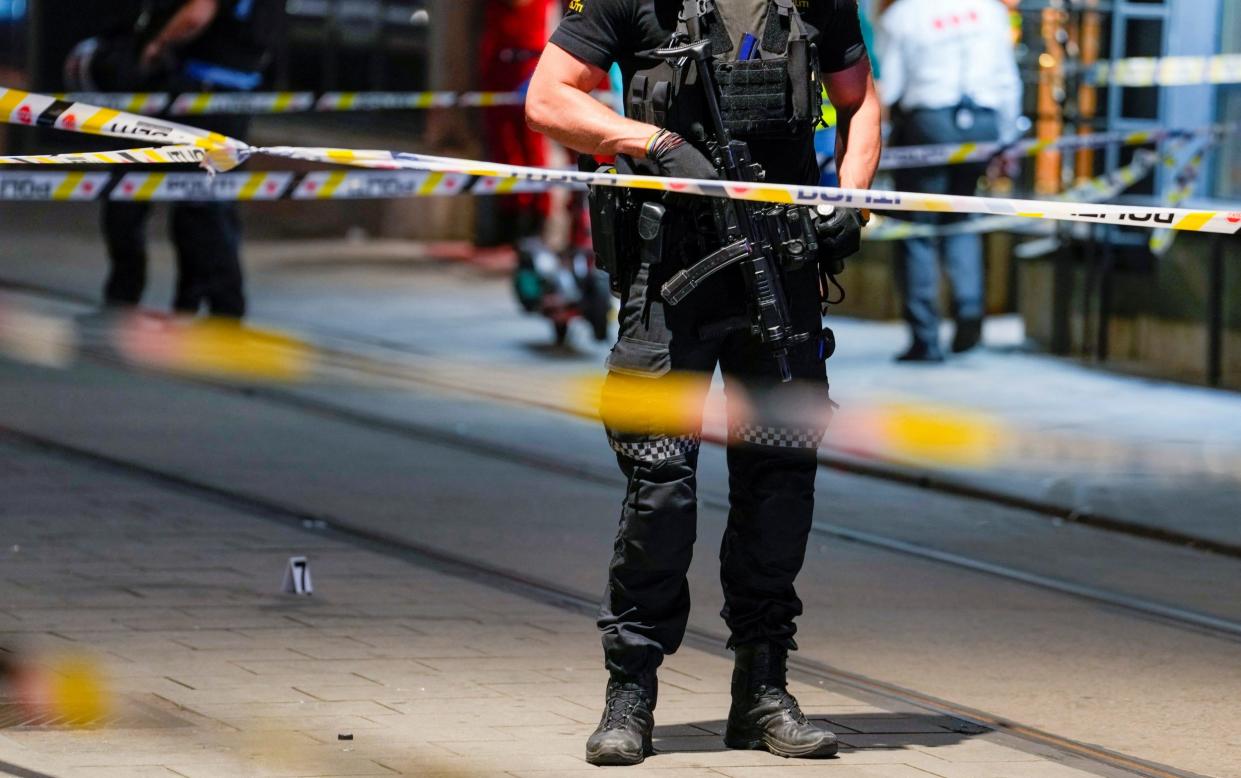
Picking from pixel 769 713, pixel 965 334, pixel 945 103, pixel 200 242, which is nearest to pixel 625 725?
pixel 769 713

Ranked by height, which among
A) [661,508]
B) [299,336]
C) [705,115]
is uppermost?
[705,115]

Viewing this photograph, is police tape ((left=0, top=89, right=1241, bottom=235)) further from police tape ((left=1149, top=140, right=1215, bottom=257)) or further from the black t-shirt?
police tape ((left=1149, top=140, right=1215, bottom=257))

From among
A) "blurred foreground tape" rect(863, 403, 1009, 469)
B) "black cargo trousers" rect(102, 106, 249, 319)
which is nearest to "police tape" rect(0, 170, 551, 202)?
"black cargo trousers" rect(102, 106, 249, 319)

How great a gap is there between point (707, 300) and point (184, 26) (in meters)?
7.63

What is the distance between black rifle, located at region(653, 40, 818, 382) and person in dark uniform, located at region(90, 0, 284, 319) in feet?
24.5

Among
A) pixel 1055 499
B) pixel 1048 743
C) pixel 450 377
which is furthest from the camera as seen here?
pixel 450 377

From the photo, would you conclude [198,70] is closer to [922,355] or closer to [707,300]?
[922,355]

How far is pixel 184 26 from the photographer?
470 inches

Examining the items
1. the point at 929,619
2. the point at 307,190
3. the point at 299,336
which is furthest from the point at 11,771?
the point at 299,336

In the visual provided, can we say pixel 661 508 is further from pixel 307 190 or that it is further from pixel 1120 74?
pixel 1120 74

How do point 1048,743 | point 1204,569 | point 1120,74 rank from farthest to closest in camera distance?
point 1120,74 → point 1204,569 → point 1048,743

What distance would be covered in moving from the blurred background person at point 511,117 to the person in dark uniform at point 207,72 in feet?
6.71

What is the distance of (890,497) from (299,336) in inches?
185

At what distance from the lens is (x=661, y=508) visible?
16.0 feet
